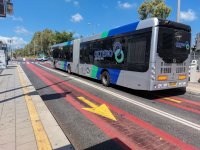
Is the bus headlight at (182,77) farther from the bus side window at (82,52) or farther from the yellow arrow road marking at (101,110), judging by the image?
the bus side window at (82,52)

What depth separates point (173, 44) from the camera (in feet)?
28.0

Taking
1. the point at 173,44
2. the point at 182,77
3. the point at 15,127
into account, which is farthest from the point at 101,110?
the point at 182,77

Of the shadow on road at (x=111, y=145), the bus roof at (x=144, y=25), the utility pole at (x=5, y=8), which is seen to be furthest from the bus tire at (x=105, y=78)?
the shadow on road at (x=111, y=145)

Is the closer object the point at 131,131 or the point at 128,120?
the point at 131,131

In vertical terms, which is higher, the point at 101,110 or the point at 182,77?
the point at 182,77

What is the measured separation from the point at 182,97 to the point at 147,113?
11.1 feet

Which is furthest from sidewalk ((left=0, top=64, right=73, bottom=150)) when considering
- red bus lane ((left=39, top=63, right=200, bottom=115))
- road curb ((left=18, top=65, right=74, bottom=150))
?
red bus lane ((left=39, top=63, right=200, bottom=115))

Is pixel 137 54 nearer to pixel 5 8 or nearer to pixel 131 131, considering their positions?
pixel 131 131

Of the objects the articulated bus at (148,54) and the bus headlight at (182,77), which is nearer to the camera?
the articulated bus at (148,54)

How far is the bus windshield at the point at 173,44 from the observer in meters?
8.18

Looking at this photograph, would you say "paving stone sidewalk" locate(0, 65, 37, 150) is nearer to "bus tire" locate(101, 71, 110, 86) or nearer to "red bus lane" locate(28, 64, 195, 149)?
"red bus lane" locate(28, 64, 195, 149)

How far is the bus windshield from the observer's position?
8180mm

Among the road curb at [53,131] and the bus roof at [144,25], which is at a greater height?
the bus roof at [144,25]

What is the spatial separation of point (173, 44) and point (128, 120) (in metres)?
4.19
